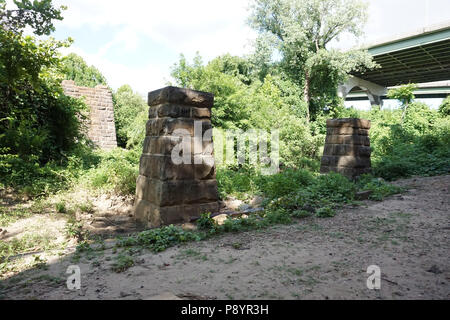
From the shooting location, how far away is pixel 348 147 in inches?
305

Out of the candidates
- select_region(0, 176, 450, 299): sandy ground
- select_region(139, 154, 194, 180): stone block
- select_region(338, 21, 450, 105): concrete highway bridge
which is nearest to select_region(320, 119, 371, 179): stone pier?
select_region(0, 176, 450, 299): sandy ground

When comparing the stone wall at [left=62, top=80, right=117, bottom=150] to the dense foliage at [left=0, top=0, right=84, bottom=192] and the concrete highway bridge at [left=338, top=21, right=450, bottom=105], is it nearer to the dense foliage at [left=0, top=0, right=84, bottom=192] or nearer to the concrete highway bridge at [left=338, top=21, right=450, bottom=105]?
the dense foliage at [left=0, top=0, right=84, bottom=192]

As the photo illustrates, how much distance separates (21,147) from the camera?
686 cm

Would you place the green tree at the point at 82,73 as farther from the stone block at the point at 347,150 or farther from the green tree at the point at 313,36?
Result: the stone block at the point at 347,150

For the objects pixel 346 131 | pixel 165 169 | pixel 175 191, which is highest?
pixel 346 131

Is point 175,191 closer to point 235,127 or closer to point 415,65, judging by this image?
point 235,127

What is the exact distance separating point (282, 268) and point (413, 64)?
29025mm

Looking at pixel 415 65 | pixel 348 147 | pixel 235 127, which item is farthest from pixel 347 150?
pixel 415 65

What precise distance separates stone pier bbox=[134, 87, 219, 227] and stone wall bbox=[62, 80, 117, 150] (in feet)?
26.1

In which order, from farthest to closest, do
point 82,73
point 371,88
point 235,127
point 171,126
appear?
point 371,88 < point 82,73 < point 235,127 < point 171,126

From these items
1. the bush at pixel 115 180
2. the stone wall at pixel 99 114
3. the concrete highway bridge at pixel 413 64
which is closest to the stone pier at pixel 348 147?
the bush at pixel 115 180

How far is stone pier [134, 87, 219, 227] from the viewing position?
13.9 ft

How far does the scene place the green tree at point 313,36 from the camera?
58.8 ft
